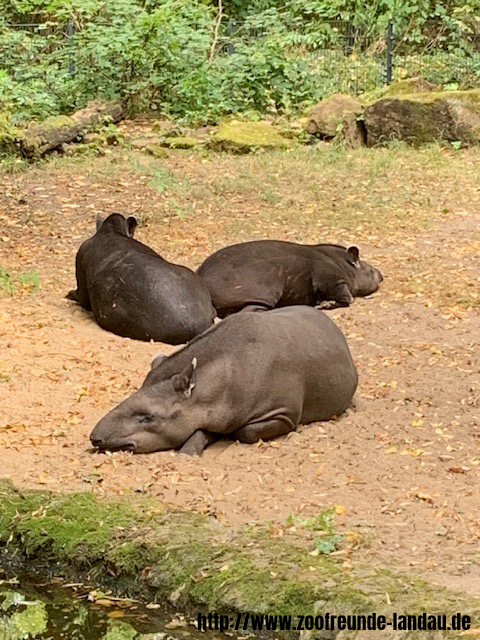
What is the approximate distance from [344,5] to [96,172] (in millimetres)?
11640

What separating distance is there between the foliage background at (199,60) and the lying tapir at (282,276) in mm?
8328

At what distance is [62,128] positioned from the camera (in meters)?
17.1

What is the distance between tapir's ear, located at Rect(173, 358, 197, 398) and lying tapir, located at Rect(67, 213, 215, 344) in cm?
239

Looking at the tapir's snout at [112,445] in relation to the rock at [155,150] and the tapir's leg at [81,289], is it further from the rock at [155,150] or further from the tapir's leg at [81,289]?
the rock at [155,150]

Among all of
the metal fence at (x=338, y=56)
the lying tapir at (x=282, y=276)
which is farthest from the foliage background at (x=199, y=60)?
the lying tapir at (x=282, y=276)

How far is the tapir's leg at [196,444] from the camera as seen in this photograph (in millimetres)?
7332

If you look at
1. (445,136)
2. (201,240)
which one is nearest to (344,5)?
(445,136)

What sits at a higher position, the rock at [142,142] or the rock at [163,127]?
Result: the rock at [163,127]

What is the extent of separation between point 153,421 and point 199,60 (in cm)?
1429

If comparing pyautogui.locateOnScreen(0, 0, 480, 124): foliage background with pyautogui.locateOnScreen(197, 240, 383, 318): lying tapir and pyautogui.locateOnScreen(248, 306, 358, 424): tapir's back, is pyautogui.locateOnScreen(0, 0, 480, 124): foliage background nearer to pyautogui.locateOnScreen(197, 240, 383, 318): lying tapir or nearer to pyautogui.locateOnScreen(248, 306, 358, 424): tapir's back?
pyautogui.locateOnScreen(197, 240, 383, 318): lying tapir

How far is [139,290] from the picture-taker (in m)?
9.92

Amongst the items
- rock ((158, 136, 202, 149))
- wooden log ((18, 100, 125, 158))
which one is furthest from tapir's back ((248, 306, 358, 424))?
rock ((158, 136, 202, 149))

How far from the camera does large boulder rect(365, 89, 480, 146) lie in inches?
706

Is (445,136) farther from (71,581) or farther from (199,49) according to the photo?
(71,581)
